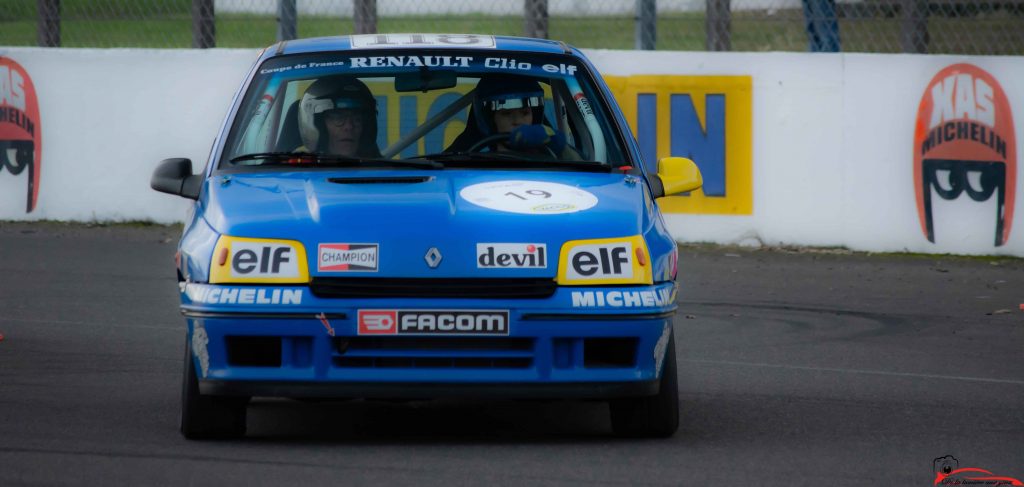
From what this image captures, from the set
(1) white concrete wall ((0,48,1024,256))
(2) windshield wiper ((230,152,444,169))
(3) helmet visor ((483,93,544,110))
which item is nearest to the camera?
(2) windshield wiper ((230,152,444,169))

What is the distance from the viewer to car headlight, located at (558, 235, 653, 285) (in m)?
5.68

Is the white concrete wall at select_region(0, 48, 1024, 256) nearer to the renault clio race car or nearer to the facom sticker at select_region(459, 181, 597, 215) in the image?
the renault clio race car

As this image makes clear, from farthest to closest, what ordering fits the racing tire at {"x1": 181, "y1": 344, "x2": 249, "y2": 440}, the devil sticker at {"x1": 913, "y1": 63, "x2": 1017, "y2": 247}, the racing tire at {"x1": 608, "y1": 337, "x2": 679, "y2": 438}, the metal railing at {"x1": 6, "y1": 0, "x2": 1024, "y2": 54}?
1. the metal railing at {"x1": 6, "y1": 0, "x2": 1024, "y2": 54}
2. the devil sticker at {"x1": 913, "y1": 63, "x2": 1017, "y2": 247}
3. the racing tire at {"x1": 608, "y1": 337, "x2": 679, "y2": 438}
4. the racing tire at {"x1": 181, "y1": 344, "x2": 249, "y2": 440}

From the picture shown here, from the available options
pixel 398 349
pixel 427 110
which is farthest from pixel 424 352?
pixel 427 110

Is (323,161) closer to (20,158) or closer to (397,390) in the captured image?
(397,390)

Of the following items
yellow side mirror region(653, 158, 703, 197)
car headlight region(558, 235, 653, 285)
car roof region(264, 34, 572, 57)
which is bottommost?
car headlight region(558, 235, 653, 285)

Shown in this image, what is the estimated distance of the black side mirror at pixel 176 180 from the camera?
21.8ft

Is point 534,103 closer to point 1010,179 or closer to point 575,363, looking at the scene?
point 575,363

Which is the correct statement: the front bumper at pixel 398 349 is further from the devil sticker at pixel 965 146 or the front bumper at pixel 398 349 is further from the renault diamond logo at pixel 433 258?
the devil sticker at pixel 965 146

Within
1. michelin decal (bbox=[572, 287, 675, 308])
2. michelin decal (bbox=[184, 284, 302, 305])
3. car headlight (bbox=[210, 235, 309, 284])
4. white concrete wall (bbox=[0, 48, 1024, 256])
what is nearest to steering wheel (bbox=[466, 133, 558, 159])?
michelin decal (bbox=[572, 287, 675, 308])

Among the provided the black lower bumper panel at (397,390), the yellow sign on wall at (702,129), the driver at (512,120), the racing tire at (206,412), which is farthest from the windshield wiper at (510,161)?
the yellow sign on wall at (702,129)

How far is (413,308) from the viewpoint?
5.57 meters

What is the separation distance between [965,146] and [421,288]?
8.00 m

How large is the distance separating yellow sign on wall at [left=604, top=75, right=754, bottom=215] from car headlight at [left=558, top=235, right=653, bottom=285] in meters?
7.27
